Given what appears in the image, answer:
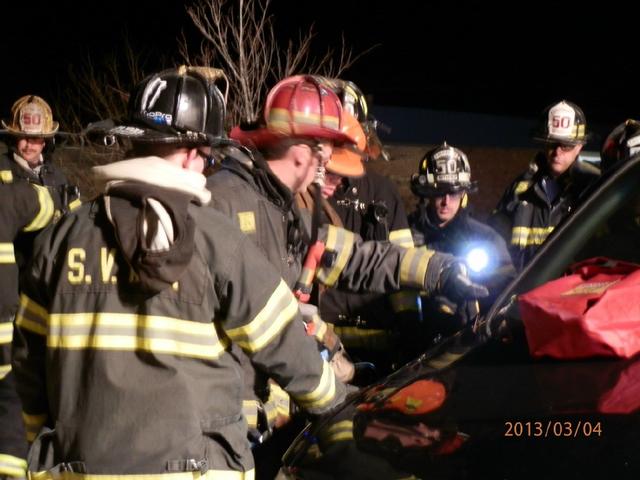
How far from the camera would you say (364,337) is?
15.2 ft

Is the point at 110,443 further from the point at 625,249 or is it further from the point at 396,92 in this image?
the point at 396,92

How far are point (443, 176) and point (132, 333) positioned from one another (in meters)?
3.31

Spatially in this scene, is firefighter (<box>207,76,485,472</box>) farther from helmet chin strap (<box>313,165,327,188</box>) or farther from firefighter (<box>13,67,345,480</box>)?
firefighter (<box>13,67,345,480</box>)

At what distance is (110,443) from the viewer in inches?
88.9

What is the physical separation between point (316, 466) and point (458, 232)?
3052 millimetres

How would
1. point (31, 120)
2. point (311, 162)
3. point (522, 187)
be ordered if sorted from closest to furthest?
point (311, 162), point (522, 187), point (31, 120)

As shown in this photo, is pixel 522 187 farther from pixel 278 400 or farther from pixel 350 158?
pixel 278 400

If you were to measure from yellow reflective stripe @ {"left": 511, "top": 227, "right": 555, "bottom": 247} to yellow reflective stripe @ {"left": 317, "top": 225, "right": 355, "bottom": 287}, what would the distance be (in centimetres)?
279

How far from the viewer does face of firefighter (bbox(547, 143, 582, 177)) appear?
20.1 ft

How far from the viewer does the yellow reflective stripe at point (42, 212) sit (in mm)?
5309

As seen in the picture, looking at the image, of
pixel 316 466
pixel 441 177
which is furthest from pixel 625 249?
pixel 441 177

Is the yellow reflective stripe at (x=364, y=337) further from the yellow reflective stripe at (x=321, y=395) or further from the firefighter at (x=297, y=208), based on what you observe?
the yellow reflective stripe at (x=321, y=395)

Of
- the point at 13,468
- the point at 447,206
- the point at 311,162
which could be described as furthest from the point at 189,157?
the point at 447,206

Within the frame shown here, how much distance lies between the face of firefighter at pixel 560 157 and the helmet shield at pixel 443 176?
3.39ft
